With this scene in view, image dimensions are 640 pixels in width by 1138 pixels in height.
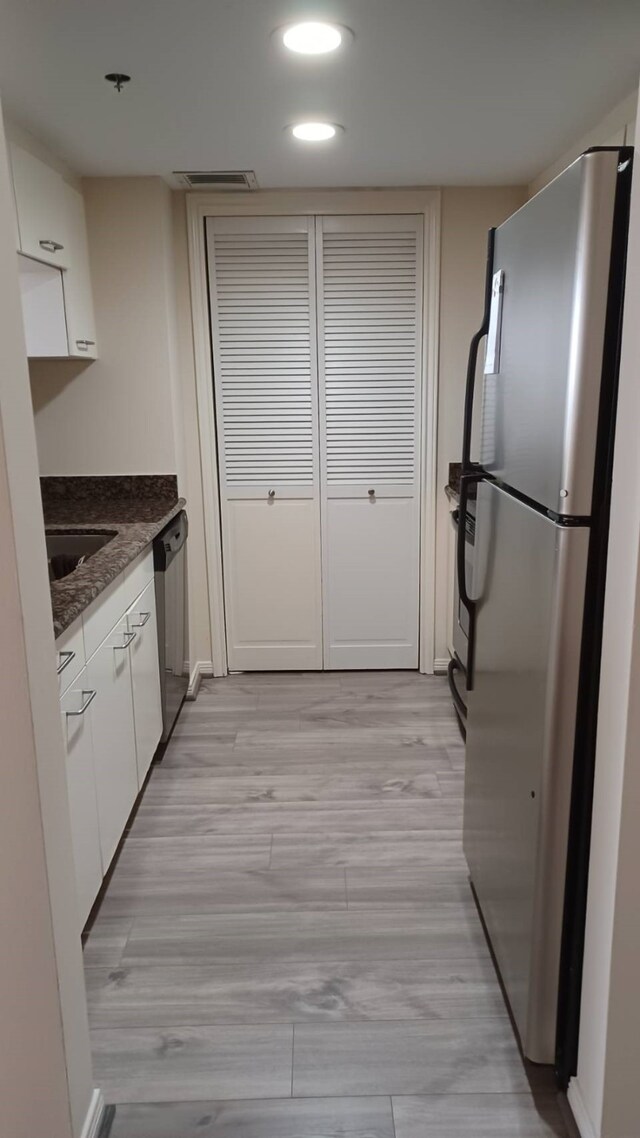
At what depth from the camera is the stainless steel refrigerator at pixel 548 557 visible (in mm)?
1326

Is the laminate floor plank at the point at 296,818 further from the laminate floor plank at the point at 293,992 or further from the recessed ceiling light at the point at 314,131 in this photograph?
the recessed ceiling light at the point at 314,131

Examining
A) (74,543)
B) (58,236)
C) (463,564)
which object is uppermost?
(58,236)

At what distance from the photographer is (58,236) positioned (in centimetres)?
293

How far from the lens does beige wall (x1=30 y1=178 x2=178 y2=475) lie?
3377 mm

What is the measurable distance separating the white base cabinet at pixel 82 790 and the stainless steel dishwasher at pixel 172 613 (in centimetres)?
96

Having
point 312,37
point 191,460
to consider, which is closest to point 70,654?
point 312,37

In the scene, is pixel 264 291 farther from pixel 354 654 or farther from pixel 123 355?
pixel 354 654

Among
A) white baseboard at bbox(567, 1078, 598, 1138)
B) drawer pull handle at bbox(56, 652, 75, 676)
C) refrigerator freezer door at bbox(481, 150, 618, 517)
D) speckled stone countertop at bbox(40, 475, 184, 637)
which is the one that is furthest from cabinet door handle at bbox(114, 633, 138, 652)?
white baseboard at bbox(567, 1078, 598, 1138)

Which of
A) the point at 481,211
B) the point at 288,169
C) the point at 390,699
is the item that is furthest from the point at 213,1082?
the point at 481,211

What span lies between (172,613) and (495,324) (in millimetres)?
1963

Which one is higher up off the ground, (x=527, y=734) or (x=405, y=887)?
(x=527, y=734)

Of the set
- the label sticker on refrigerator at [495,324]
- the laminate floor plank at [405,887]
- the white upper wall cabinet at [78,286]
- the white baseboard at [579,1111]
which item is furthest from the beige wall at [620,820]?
the white upper wall cabinet at [78,286]

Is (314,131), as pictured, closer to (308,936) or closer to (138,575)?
(138,575)

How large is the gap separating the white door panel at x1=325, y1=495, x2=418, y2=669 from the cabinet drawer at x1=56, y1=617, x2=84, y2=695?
207 centimetres
